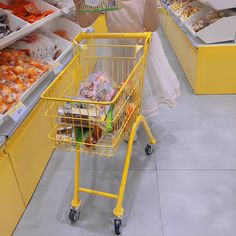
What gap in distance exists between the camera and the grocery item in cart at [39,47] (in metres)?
2.38

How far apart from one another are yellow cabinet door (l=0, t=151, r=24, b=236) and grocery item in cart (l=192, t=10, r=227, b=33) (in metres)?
2.44

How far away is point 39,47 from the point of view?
2.42 meters

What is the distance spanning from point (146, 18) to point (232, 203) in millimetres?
1278

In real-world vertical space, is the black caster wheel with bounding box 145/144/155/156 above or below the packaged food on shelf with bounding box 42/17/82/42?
below

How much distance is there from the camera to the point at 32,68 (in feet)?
6.97

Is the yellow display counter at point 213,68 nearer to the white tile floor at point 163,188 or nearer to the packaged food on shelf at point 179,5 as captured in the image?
the white tile floor at point 163,188

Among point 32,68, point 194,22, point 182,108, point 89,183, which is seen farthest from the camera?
point 194,22

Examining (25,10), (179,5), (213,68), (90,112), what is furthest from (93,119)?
(179,5)

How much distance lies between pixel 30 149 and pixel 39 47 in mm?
→ 980

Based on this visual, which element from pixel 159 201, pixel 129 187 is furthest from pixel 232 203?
pixel 129 187

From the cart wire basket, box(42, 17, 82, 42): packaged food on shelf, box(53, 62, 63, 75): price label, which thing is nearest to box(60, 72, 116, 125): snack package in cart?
the cart wire basket

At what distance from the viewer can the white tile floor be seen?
1.65 metres

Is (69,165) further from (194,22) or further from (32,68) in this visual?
(194,22)

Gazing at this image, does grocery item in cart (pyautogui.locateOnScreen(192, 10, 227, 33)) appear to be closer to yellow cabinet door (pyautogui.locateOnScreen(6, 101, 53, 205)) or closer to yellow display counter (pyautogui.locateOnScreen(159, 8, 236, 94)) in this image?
yellow display counter (pyautogui.locateOnScreen(159, 8, 236, 94))
